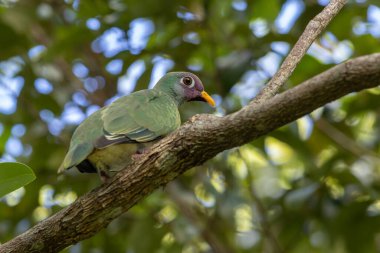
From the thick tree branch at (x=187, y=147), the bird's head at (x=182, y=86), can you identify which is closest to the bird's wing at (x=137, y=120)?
the thick tree branch at (x=187, y=147)

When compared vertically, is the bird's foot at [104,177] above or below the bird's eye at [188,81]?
above

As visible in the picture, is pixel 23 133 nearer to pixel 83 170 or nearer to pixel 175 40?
pixel 175 40

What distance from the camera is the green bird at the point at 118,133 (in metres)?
3.61

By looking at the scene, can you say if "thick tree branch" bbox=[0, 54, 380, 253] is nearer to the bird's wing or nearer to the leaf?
the leaf

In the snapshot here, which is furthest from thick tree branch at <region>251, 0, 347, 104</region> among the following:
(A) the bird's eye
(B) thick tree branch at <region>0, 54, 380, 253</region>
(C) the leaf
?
(A) the bird's eye

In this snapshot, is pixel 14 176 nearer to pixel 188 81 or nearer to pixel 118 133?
pixel 118 133

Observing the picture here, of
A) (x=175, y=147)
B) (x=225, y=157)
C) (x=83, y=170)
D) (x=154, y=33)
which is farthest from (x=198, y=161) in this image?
(x=154, y=33)

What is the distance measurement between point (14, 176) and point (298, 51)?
1422 millimetres

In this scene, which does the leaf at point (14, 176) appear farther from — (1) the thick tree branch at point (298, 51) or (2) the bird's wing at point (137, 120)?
(1) the thick tree branch at point (298, 51)

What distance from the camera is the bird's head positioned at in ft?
15.6

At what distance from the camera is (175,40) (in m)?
5.58

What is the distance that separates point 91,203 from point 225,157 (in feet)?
7.32

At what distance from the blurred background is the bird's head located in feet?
Answer: 1.15

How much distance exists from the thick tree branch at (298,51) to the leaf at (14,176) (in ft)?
3.48
